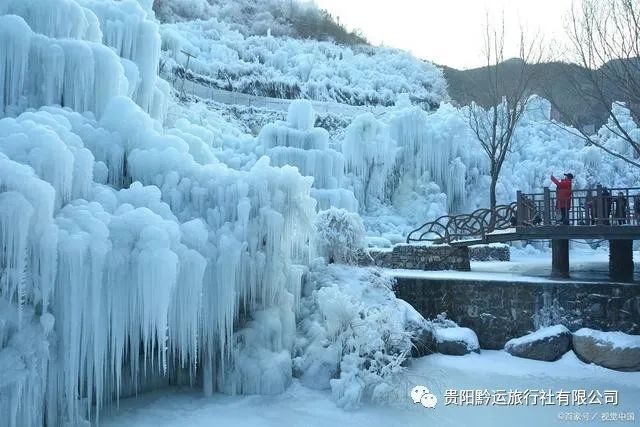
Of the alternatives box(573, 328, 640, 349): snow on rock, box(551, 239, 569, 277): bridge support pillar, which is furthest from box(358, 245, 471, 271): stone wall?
box(573, 328, 640, 349): snow on rock

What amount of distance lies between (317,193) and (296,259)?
5560mm

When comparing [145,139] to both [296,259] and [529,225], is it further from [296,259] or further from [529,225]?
[529,225]

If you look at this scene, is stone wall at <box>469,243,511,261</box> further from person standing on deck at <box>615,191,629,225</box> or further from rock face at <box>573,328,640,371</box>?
rock face at <box>573,328,640,371</box>

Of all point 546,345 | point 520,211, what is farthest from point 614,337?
point 520,211

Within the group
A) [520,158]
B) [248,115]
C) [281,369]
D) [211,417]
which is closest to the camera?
[211,417]

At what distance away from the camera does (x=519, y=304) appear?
1030 cm

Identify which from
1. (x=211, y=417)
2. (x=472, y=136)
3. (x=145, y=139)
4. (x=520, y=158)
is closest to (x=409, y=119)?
(x=472, y=136)

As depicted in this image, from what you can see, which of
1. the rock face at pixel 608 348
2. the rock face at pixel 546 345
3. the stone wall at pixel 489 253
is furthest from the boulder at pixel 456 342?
the stone wall at pixel 489 253

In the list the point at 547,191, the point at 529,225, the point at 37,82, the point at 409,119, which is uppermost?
the point at 409,119

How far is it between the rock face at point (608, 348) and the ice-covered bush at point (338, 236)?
4478 millimetres

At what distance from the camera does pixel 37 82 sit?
8008mm

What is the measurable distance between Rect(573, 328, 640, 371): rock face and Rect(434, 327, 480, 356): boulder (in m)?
1.80

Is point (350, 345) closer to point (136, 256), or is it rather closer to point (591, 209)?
point (136, 256)

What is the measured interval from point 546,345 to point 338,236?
4380 mm
